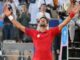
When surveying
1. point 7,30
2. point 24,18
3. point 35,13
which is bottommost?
point 7,30

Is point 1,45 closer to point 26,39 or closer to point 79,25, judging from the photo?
point 26,39

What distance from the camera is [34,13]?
11.2 meters

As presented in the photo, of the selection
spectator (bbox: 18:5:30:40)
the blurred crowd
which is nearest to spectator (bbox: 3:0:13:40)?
the blurred crowd

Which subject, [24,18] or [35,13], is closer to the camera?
[24,18]

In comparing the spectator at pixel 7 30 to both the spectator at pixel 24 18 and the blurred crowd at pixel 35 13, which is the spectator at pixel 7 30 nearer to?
the blurred crowd at pixel 35 13

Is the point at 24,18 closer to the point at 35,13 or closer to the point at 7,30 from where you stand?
the point at 35,13

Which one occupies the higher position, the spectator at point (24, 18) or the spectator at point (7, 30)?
the spectator at point (24, 18)

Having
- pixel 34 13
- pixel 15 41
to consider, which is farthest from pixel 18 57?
pixel 34 13

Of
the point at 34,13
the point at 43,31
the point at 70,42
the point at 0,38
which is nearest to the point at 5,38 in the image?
the point at 0,38

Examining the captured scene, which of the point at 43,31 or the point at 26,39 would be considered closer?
the point at 43,31

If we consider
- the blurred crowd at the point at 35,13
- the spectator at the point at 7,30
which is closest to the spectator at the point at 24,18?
the blurred crowd at the point at 35,13

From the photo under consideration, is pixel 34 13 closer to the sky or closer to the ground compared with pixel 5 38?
closer to the sky

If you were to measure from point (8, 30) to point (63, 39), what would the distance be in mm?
1802

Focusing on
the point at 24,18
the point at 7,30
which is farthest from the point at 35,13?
the point at 7,30
